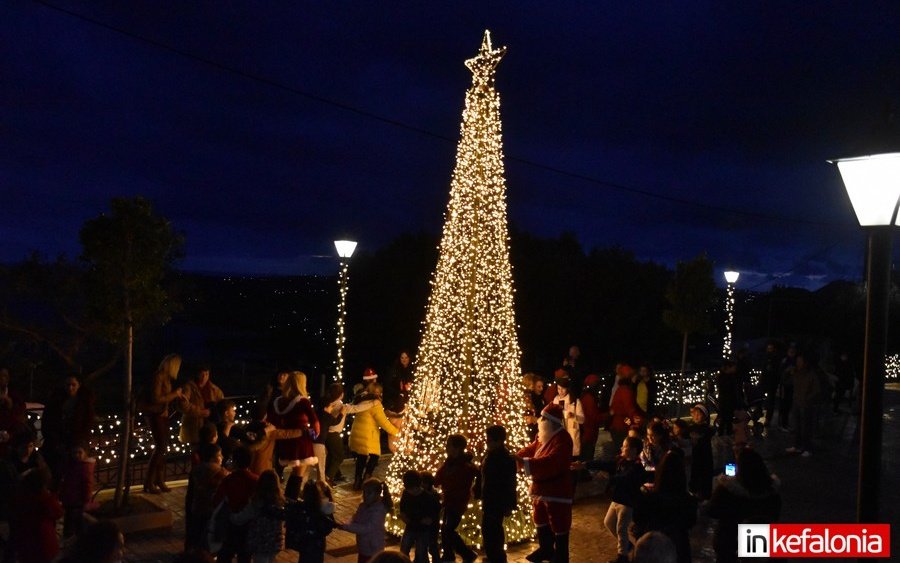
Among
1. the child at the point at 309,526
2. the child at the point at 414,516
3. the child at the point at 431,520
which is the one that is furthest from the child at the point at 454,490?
the child at the point at 309,526

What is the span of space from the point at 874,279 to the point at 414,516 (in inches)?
146

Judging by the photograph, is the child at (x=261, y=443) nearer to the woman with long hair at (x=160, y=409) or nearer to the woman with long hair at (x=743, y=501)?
the woman with long hair at (x=160, y=409)

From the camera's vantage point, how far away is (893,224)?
430 cm

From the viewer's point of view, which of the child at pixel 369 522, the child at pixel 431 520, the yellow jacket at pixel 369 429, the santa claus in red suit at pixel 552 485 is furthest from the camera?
the yellow jacket at pixel 369 429

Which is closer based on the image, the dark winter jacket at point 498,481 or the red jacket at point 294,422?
the dark winter jacket at point 498,481

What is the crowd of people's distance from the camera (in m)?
5.41

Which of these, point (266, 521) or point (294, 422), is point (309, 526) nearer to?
point (266, 521)

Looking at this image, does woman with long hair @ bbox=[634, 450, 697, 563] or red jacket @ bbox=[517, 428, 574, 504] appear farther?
red jacket @ bbox=[517, 428, 574, 504]

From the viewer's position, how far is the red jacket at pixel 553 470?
6.77 m

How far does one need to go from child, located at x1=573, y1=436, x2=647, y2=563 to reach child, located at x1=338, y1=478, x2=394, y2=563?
1999 mm

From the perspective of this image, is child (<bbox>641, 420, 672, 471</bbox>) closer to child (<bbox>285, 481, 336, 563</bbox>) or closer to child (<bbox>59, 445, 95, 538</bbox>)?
child (<bbox>285, 481, 336, 563</bbox>)

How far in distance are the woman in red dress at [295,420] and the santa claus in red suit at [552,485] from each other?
2.55 meters

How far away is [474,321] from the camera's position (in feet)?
26.1

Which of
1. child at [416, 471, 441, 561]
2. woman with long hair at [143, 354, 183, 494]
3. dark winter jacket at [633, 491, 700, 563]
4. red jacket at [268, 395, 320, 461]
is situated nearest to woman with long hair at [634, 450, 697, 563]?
dark winter jacket at [633, 491, 700, 563]
